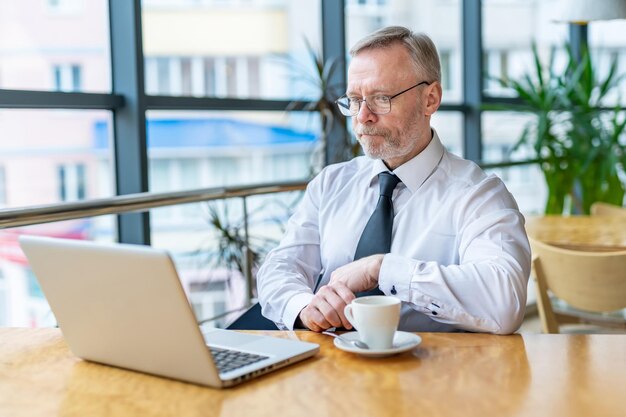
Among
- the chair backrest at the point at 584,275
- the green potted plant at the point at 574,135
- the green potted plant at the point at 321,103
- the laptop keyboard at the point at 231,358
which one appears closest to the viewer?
the laptop keyboard at the point at 231,358

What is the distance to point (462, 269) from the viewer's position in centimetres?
171

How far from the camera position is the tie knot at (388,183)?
2.02 meters

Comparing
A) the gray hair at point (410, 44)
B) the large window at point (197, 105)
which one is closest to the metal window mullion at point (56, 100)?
the large window at point (197, 105)

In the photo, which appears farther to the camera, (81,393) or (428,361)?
(428,361)

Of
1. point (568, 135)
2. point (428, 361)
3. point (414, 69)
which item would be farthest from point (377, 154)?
point (568, 135)

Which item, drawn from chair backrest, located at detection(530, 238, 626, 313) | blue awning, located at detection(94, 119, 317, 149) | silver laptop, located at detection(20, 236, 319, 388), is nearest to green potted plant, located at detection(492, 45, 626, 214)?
blue awning, located at detection(94, 119, 317, 149)

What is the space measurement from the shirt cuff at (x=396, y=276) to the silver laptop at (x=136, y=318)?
345 millimetres

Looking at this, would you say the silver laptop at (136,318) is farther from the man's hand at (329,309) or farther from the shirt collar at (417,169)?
the shirt collar at (417,169)

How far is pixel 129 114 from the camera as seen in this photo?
11.9ft

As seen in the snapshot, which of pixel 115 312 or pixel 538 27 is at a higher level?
pixel 538 27

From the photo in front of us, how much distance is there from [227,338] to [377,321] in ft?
0.92

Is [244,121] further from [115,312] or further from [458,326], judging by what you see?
[115,312]

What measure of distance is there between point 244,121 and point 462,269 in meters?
3.50

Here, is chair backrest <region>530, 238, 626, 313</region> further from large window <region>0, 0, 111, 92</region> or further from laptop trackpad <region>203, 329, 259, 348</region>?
large window <region>0, 0, 111, 92</region>
